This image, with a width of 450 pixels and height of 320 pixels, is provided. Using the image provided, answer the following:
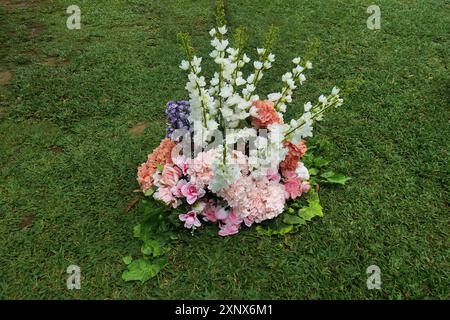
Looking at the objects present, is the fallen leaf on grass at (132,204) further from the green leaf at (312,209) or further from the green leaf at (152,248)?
the green leaf at (312,209)

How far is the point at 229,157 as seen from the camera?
241 cm

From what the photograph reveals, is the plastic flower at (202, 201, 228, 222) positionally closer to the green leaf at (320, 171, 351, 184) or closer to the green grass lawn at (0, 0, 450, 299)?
the green grass lawn at (0, 0, 450, 299)

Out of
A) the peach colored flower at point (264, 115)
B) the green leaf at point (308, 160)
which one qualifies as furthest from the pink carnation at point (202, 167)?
the green leaf at point (308, 160)

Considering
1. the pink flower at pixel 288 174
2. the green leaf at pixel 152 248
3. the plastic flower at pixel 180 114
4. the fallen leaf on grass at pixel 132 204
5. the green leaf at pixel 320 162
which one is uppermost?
the plastic flower at pixel 180 114

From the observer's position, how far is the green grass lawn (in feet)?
8.29

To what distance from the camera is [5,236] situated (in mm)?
2781

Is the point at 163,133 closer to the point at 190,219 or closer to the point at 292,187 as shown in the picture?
the point at 190,219

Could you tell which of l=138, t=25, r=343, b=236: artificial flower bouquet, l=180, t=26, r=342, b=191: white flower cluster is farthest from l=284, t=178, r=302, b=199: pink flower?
l=180, t=26, r=342, b=191: white flower cluster

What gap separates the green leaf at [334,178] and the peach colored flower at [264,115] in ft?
2.17

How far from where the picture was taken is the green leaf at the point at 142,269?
2504 mm

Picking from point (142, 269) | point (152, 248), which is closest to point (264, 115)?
point (152, 248)

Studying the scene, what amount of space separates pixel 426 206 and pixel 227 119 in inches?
59.9

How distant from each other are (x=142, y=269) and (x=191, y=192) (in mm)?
538

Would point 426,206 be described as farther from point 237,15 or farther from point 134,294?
point 237,15
